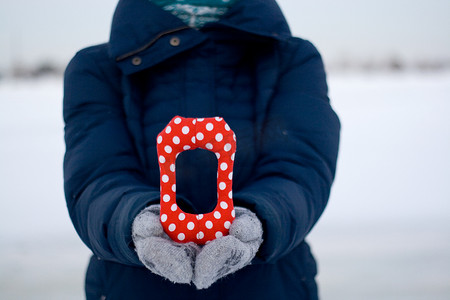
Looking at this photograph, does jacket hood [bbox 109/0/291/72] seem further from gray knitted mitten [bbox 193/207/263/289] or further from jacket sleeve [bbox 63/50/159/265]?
gray knitted mitten [bbox 193/207/263/289]

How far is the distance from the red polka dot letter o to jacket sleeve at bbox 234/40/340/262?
0.11 m

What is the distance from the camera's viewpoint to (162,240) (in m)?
0.52

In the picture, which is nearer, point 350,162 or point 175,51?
point 175,51

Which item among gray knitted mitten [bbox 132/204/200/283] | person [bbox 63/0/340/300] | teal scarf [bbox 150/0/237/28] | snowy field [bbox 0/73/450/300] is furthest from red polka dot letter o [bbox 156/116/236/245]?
snowy field [bbox 0/73/450/300]

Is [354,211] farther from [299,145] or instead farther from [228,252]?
[228,252]

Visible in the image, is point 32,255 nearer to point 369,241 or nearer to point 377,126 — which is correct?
point 369,241

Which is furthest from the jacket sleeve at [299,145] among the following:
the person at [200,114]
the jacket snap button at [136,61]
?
the jacket snap button at [136,61]

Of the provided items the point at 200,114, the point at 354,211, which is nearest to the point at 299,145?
the point at 200,114

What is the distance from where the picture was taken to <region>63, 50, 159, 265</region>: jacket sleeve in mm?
654

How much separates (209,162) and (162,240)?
0.27m

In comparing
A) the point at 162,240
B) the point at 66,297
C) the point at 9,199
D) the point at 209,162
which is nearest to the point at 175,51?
the point at 209,162

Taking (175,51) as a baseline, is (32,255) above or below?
below

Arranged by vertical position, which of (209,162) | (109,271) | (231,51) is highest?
(231,51)

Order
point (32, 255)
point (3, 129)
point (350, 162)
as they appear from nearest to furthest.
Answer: point (32, 255) → point (350, 162) → point (3, 129)
